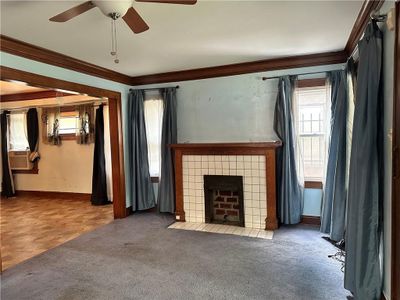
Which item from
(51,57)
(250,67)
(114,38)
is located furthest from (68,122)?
(250,67)

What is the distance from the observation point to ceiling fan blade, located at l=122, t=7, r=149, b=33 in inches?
73.7

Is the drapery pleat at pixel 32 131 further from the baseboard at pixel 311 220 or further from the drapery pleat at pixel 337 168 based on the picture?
the drapery pleat at pixel 337 168

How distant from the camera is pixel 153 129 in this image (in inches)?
181

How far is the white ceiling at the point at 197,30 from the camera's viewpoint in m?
2.20

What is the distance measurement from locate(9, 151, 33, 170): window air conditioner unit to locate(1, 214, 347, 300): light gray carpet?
12.4ft

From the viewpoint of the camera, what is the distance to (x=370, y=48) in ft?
6.38

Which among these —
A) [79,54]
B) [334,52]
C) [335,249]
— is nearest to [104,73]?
[79,54]

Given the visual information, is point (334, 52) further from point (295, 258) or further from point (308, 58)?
point (295, 258)

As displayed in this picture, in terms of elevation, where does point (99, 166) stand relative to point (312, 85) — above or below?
below

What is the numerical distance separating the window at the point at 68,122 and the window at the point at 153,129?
208cm

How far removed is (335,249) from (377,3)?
246cm

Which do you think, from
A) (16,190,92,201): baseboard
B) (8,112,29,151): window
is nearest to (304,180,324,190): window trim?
(16,190,92,201): baseboard

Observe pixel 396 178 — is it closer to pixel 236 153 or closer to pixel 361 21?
pixel 361 21

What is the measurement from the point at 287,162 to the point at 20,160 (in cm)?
613
